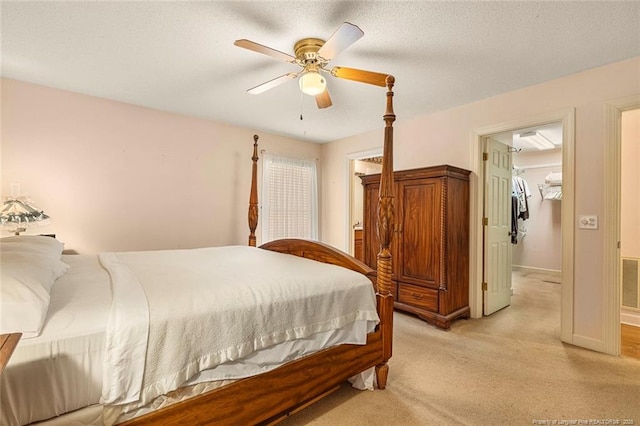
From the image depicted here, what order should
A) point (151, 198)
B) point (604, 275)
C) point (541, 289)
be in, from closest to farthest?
point (604, 275)
point (151, 198)
point (541, 289)

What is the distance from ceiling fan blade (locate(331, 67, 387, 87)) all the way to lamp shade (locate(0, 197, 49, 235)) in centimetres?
282

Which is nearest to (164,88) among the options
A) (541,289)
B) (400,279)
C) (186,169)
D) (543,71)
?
(186,169)

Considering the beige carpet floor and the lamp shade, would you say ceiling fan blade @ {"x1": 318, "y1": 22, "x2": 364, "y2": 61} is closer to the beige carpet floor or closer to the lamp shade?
the beige carpet floor

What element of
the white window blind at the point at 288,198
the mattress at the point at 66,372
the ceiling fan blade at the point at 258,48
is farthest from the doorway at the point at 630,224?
the mattress at the point at 66,372

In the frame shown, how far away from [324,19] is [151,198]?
2.85m

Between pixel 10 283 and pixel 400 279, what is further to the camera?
pixel 400 279

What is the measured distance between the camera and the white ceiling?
1.81m

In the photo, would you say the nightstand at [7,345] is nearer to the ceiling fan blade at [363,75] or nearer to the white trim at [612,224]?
the ceiling fan blade at [363,75]

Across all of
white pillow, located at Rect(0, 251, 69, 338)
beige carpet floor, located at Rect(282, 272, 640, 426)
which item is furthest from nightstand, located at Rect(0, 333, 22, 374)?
beige carpet floor, located at Rect(282, 272, 640, 426)

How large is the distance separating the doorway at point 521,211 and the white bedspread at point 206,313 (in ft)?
7.70

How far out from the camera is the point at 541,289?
15.0ft

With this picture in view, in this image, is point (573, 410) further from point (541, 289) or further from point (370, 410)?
point (541, 289)

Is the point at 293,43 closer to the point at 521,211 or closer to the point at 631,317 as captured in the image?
the point at 631,317

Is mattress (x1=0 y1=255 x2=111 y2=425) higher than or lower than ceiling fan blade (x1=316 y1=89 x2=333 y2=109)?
lower
